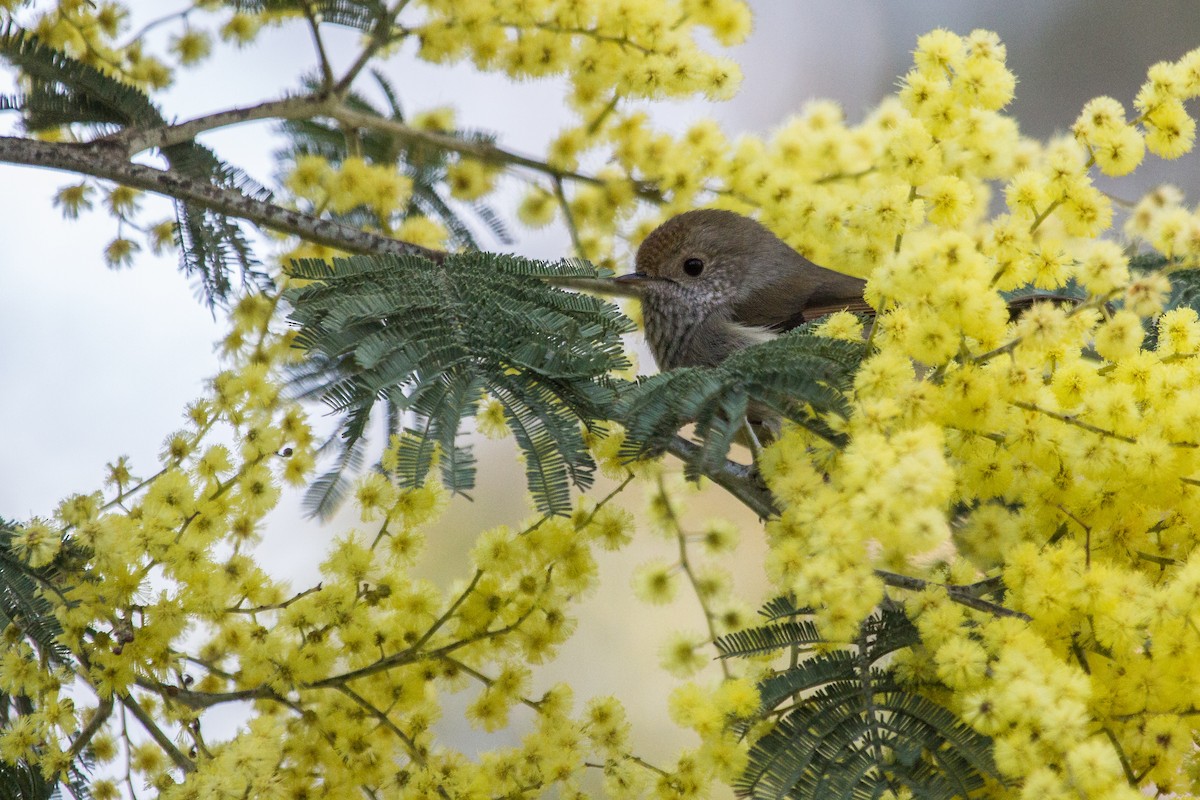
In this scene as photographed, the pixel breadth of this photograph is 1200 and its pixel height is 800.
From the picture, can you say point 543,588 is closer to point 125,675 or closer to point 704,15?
point 125,675

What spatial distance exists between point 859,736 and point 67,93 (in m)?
1.72

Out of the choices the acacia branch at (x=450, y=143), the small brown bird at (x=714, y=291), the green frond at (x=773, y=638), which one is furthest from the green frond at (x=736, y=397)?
the small brown bird at (x=714, y=291)

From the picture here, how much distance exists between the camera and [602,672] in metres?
4.42

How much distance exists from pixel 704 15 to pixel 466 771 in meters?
1.56

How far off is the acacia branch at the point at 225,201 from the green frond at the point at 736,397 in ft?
1.86

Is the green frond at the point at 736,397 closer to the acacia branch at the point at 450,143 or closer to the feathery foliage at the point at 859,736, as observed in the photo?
the feathery foliage at the point at 859,736

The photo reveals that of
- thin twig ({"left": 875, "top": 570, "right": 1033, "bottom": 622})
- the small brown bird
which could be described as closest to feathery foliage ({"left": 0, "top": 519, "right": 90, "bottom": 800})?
thin twig ({"left": 875, "top": 570, "right": 1033, "bottom": 622})

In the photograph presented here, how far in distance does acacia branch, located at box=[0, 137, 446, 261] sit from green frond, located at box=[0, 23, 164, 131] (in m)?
0.14

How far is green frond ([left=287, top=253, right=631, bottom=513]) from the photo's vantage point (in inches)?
60.4

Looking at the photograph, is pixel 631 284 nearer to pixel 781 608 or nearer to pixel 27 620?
pixel 781 608

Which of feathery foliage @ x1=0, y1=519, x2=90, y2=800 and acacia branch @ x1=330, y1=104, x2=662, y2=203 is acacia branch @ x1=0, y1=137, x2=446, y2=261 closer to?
acacia branch @ x1=330, y1=104, x2=662, y2=203

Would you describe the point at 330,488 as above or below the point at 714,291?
below

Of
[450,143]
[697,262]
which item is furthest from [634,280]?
[450,143]

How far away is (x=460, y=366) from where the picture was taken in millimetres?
1601
